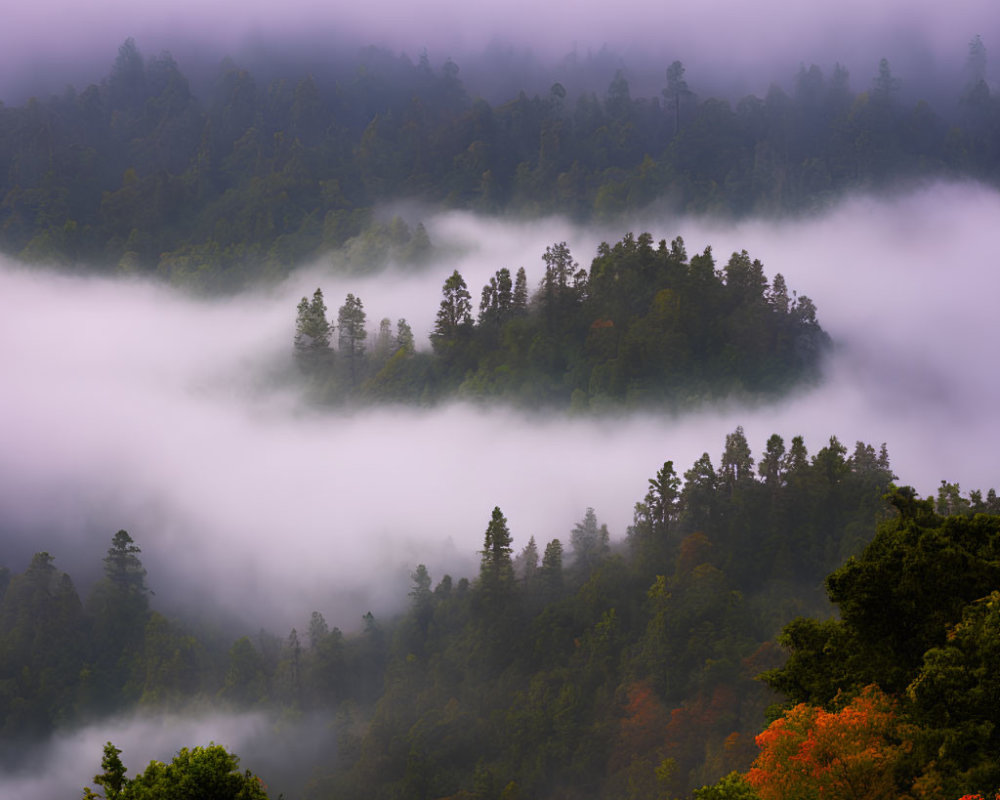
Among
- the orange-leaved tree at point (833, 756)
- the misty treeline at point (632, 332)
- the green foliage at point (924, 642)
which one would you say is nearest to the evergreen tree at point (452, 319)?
the misty treeline at point (632, 332)

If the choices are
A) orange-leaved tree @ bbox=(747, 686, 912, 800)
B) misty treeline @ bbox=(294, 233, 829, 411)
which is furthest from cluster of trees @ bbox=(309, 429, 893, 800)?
orange-leaved tree @ bbox=(747, 686, 912, 800)

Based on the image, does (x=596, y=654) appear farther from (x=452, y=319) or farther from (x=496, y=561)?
(x=452, y=319)

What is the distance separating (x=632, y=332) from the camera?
565 feet

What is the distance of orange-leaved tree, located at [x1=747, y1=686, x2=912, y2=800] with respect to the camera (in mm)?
41688

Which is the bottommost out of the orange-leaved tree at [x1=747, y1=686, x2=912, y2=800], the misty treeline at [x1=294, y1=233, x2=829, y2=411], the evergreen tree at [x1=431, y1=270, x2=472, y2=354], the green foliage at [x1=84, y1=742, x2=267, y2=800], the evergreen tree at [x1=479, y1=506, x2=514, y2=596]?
the orange-leaved tree at [x1=747, y1=686, x2=912, y2=800]

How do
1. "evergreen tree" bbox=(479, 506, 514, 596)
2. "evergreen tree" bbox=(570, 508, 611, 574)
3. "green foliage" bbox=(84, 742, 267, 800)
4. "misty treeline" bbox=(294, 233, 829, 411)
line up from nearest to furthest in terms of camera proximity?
"green foliage" bbox=(84, 742, 267, 800) < "evergreen tree" bbox=(479, 506, 514, 596) < "evergreen tree" bbox=(570, 508, 611, 574) < "misty treeline" bbox=(294, 233, 829, 411)

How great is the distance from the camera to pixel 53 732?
547 feet

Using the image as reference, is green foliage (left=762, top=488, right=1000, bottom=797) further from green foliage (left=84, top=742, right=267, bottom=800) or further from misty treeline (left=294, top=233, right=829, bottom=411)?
misty treeline (left=294, top=233, right=829, bottom=411)

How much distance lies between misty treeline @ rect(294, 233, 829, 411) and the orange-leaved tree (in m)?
127

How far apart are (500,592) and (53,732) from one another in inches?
2898

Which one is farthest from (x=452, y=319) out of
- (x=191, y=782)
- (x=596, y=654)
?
(x=191, y=782)

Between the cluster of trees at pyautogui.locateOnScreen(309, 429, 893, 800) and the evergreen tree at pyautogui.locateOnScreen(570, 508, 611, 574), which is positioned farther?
the evergreen tree at pyautogui.locateOnScreen(570, 508, 611, 574)

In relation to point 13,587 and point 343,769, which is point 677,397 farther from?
point 13,587

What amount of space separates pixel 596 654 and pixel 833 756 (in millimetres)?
78774
